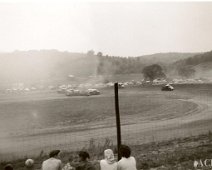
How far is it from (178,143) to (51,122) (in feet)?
40.7

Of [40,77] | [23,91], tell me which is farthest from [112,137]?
[40,77]

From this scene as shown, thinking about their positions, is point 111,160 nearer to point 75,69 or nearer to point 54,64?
point 75,69

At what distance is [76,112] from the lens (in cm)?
2778

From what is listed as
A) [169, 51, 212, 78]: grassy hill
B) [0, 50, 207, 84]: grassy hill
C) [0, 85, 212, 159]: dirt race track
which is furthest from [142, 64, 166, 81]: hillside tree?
[0, 85, 212, 159]: dirt race track

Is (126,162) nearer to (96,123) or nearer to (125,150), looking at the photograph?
(125,150)

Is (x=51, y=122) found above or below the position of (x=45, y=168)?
below

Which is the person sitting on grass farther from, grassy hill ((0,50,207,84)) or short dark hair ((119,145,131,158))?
grassy hill ((0,50,207,84))

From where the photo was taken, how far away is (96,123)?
22.4 meters

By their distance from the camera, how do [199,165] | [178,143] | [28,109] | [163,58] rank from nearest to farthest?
[199,165] → [178,143] → [28,109] → [163,58]

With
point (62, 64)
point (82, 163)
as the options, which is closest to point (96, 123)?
point (82, 163)

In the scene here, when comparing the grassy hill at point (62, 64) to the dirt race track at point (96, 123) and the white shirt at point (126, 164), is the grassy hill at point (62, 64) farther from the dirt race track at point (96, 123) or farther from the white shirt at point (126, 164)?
the white shirt at point (126, 164)

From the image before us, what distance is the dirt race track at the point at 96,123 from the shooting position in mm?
17172

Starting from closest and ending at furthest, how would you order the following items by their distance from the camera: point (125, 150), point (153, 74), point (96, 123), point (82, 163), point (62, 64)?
point (125, 150) < point (82, 163) < point (96, 123) < point (153, 74) < point (62, 64)

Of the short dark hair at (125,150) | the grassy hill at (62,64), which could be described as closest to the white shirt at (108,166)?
the short dark hair at (125,150)
